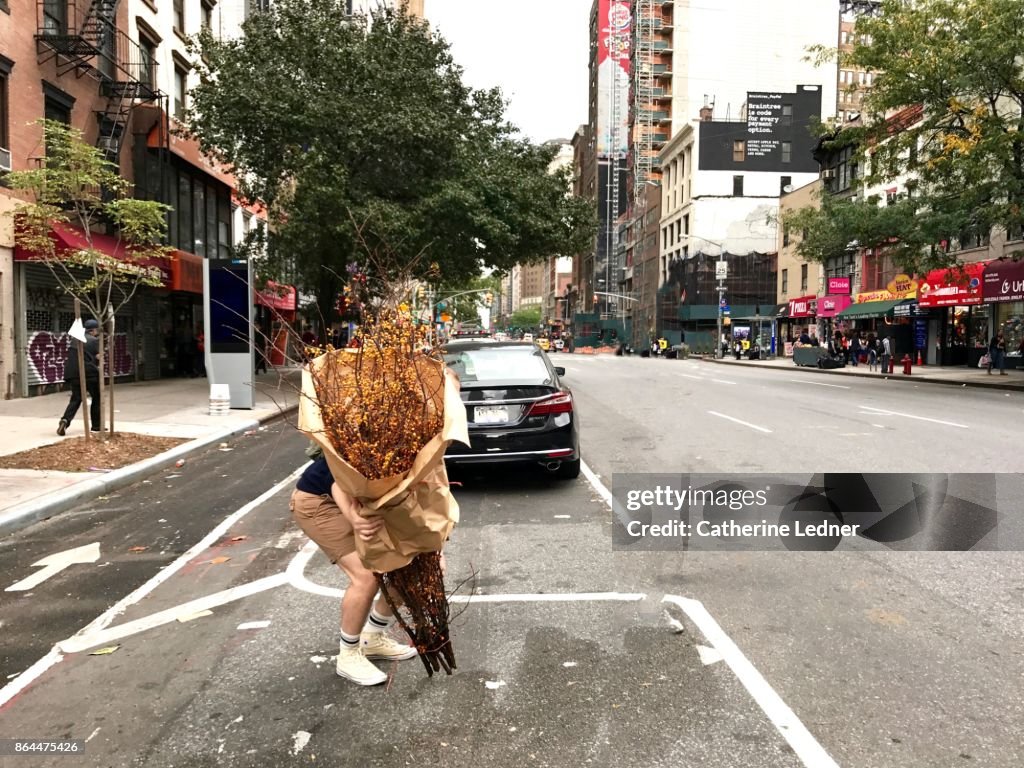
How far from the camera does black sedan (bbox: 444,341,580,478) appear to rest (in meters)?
7.63

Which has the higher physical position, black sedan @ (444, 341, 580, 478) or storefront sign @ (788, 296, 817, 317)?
storefront sign @ (788, 296, 817, 317)

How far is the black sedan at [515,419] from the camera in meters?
7.63

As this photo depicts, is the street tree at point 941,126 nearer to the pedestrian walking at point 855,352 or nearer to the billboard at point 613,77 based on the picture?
the pedestrian walking at point 855,352

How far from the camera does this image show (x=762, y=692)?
3.45m

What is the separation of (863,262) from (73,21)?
3841 cm

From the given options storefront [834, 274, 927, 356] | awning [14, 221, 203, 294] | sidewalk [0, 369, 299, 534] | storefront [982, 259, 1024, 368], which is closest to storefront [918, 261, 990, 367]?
storefront [982, 259, 1024, 368]

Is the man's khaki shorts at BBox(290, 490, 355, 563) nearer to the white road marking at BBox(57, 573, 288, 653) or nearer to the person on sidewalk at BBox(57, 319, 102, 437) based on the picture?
the white road marking at BBox(57, 573, 288, 653)

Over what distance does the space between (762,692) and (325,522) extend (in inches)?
83.9

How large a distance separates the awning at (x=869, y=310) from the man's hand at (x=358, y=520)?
3922 cm

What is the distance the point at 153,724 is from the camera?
10.7ft

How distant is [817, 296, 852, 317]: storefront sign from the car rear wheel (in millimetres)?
40173

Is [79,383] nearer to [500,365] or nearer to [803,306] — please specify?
[500,365]

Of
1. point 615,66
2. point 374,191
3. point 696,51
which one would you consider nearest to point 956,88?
point 374,191

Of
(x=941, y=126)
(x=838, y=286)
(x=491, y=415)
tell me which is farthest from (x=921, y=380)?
(x=491, y=415)
